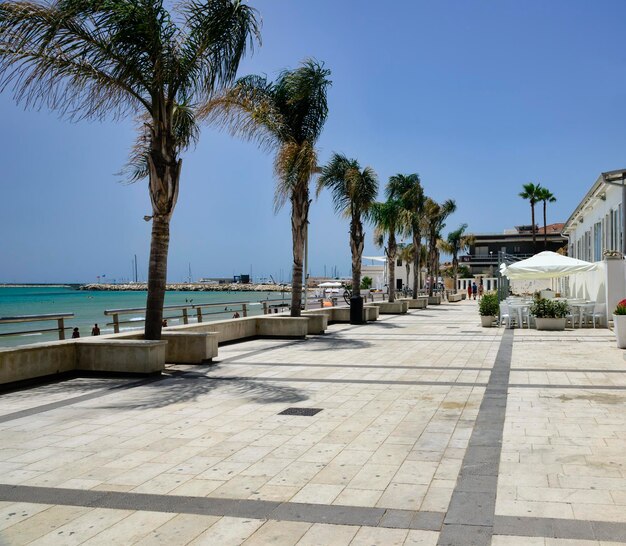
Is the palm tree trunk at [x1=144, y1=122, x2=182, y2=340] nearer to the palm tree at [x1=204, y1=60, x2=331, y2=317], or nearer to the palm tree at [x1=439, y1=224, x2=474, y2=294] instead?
the palm tree at [x1=204, y1=60, x2=331, y2=317]

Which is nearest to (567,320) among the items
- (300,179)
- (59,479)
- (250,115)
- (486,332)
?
(486,332)

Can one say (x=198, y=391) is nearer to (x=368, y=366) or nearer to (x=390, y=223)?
(x=368, y=366)

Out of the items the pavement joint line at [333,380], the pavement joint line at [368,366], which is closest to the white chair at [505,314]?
the pavement joint line at [368,366]

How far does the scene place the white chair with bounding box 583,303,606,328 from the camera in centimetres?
1950

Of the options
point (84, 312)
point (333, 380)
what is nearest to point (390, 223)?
point (333, 380)

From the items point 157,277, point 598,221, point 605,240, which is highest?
point 598,221

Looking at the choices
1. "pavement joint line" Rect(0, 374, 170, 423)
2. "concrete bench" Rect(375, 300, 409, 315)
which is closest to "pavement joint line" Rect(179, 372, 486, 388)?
"pavement joint line" Rect(0, 374, 170, 423)

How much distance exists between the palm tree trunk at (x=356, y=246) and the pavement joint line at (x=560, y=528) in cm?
2116

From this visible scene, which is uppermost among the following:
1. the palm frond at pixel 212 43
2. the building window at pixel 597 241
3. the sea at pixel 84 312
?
the palm frond at pixel 212 43

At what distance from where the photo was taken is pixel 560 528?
3.94 metres

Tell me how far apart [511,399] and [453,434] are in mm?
2216

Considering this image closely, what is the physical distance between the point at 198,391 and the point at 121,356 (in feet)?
6.88

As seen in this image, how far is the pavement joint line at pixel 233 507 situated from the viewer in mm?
4141

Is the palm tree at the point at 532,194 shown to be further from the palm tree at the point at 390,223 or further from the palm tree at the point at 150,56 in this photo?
the palm tree at the point at 150,56
